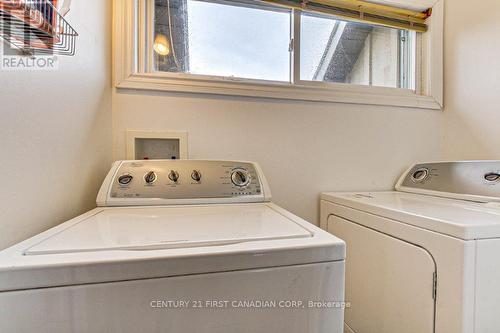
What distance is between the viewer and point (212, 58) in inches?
56.3

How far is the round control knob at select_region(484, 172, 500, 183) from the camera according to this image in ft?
3.51

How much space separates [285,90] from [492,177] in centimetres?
100

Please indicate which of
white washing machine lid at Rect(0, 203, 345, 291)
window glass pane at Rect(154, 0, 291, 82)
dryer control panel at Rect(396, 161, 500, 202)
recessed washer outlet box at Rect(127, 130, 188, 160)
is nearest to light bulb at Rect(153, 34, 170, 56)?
window glass pane at Rect(154, 0, 291, 82)

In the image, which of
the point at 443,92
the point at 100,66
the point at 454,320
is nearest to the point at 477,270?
the point at 454,320

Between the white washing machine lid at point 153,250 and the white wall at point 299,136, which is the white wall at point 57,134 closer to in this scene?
the white washing machine lid at point 153,250

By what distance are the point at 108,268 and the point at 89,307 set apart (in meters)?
0.07

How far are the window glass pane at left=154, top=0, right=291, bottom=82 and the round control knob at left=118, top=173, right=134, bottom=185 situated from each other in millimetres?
672

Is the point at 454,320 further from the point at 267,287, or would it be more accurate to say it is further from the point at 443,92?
the point at 443,92

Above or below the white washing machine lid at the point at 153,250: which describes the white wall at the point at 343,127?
above

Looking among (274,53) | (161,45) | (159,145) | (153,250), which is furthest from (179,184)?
(274,53)

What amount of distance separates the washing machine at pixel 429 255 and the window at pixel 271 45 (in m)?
0.76

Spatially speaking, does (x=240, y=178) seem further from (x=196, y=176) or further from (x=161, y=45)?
(x=161, y=45)

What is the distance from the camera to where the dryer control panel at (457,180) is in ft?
3.54

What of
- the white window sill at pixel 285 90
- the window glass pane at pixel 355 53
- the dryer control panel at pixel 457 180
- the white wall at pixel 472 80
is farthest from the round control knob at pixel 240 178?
the white wall at pixel 472 80
